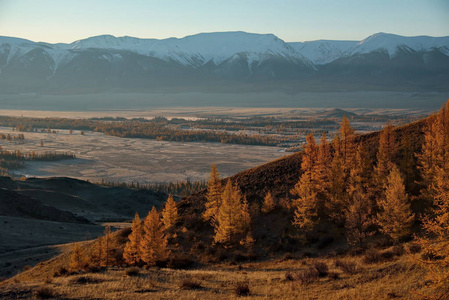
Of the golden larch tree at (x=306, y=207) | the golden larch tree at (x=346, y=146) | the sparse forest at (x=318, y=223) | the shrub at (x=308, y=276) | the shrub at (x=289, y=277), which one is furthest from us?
the golden larch tree at (x=346, y=146)

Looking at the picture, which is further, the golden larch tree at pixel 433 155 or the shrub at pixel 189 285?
the golden larch tree at pixel 433 155

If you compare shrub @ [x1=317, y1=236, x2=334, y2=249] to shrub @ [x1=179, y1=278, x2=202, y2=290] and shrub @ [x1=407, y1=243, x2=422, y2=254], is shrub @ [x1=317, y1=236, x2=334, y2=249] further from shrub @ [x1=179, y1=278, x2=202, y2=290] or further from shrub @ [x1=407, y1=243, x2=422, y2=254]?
shrub @ [x1=179, y1=278, x2=202, y2=290]

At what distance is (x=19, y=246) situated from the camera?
60406 millimetres

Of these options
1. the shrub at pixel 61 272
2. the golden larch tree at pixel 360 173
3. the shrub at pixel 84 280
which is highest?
the golden larch tree at pixel 360 173

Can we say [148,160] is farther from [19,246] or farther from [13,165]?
[19,246]

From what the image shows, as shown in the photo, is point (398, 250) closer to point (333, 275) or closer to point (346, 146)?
point (333, 275)

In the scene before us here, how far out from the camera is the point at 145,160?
6122 inches

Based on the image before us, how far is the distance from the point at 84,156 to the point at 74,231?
3799 inches

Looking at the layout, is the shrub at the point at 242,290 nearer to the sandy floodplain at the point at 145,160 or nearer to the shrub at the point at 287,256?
the shrub at the point at 287,256

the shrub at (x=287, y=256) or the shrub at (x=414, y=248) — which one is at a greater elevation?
the shrub at (x=414, y=248)

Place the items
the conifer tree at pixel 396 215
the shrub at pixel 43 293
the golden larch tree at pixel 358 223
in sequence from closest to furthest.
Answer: the shrub at pixel 43 293 → the conifer tree at pixel 396 215 → the golden larch tree at pixel 358 223

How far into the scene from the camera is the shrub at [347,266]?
2816 centimetres

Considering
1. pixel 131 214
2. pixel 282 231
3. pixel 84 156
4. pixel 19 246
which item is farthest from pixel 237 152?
pixel 282 231

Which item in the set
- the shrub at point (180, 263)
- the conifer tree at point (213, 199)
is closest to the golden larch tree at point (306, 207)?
the conifer tree at point (213, 199)
